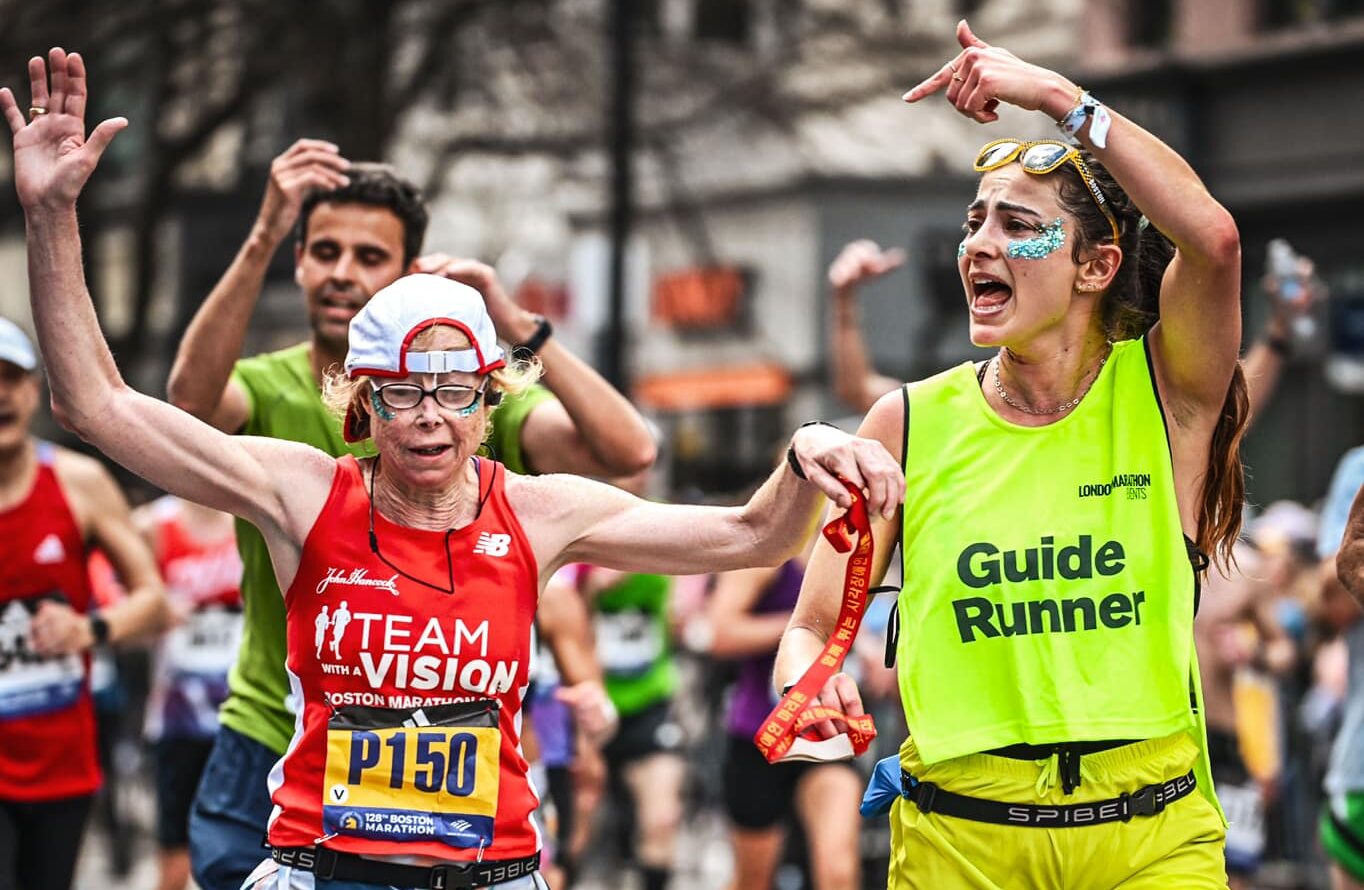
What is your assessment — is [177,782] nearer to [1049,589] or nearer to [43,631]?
[43,631]

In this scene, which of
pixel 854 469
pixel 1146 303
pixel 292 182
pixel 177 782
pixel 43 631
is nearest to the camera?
pixel 854 469

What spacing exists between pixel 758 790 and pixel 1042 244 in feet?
15.7

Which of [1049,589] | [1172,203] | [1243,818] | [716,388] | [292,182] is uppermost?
[716,388]

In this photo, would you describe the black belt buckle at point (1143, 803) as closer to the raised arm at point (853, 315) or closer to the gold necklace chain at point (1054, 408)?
the gold necklace chain at point (1054, 408)

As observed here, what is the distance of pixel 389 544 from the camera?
432cm

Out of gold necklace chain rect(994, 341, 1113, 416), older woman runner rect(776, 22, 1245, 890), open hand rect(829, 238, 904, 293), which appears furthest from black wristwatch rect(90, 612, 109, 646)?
gold necklace chain rect(994, 341, 1113, 416)

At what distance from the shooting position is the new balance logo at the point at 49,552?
21.8ft

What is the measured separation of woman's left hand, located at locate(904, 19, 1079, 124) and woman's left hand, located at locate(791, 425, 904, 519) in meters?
0.68

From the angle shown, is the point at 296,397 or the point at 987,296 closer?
the point at 987,296

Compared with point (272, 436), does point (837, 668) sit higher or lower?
lower

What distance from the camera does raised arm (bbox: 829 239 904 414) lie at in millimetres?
6098

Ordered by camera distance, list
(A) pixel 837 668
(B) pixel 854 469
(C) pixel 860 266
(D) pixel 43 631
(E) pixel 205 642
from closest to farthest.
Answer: (B) pixel 854 469, (A) pixel 837 668, (C) pixel 860 266, (D) pixel 43 631, (E) pixel 205 642

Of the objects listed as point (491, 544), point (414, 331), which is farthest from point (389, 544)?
point (414, 331)

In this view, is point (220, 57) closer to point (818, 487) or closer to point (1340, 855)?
point (1340, 855)
